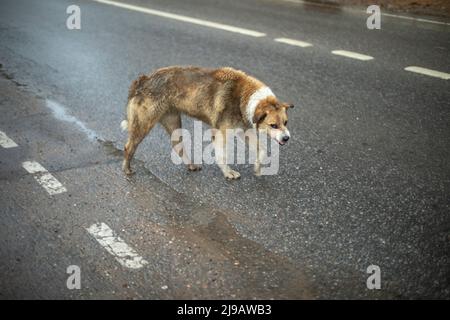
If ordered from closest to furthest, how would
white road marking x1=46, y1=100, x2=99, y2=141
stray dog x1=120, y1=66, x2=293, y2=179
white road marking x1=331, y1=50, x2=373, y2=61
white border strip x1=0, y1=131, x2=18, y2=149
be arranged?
stray dog x1=120, y1=66, x2=293, y2=179 < white border strip x1=0, y1=131, x2=18, y2=149 < white road marking x1=46, y1=100, x2=99, y2=141 < white road marking x1=331, y1=50, x2=373, y2=61

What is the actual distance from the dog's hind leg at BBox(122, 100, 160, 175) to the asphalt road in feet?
0.76

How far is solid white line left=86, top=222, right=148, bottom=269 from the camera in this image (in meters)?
3.80

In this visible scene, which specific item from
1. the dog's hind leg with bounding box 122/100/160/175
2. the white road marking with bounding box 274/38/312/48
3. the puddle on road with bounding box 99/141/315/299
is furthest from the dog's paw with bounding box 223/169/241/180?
the white road marking with bounding box 274/38/312/48

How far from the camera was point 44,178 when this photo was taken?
5023 millimetres

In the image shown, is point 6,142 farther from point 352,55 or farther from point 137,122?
point 352,55

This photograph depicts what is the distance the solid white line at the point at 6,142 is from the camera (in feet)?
18.6

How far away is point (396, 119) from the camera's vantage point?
6.23 m

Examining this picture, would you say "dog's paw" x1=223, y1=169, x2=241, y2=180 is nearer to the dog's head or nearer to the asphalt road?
the asphalt road

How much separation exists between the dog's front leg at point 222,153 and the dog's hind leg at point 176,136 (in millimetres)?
373

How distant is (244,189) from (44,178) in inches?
85.4

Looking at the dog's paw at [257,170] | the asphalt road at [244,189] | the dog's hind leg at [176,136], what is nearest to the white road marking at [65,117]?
the asphalt road at [244,189]

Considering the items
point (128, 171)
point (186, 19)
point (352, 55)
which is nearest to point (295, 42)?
point (352, 55)
